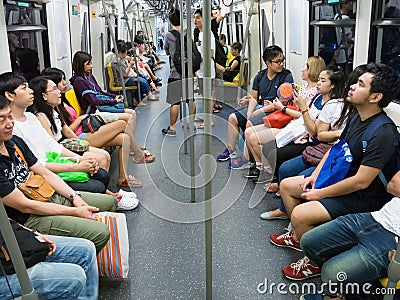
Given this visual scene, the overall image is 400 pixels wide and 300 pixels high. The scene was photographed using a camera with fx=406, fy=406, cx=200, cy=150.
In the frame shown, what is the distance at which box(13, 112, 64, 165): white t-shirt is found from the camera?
244 cm

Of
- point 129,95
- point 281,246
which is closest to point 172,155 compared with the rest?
point 281,246

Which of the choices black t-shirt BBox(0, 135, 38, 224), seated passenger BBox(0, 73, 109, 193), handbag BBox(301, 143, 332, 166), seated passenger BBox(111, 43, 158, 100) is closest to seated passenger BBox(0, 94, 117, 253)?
black t-shirt BBox(0, 135, 38, 224)

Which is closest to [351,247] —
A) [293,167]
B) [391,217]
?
[391,217]

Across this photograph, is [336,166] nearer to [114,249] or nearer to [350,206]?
[350,206]

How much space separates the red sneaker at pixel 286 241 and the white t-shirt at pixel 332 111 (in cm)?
79

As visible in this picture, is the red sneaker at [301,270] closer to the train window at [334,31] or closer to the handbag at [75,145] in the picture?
the handbag at [75,145]

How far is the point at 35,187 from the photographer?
2.05 m

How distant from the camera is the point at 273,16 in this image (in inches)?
219

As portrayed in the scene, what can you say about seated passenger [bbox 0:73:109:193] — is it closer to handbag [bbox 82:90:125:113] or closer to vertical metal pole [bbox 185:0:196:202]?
vertical metal pole [bbox 185:0:196:202]

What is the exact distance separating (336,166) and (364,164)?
0.64 ft

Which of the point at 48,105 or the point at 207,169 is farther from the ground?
the point at 48,105

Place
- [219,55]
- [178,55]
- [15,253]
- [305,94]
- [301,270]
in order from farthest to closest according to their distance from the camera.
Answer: [219,55] → [178,55] → [305,94] → [301,270] → [15,253]

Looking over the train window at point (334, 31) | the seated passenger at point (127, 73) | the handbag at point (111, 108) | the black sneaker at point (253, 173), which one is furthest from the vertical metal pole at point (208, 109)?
the seated passenger at point (127, 73)

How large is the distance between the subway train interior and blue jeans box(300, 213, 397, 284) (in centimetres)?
10
